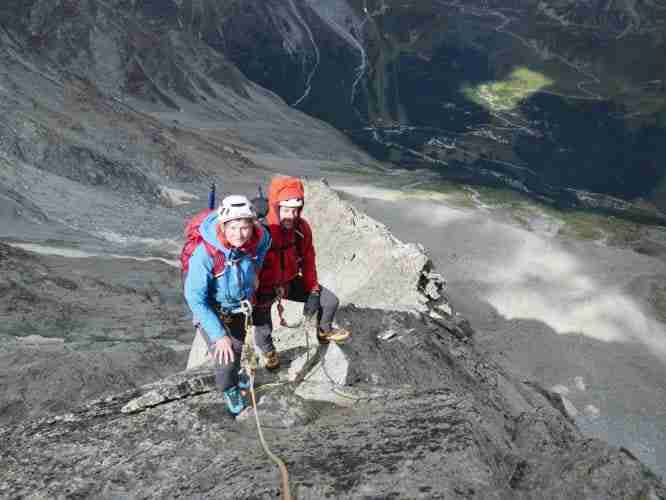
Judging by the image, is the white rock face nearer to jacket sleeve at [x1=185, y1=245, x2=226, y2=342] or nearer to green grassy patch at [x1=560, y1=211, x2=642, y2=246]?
jacket sleeve at [x1=185, y1=245, x2=226, y2=342]

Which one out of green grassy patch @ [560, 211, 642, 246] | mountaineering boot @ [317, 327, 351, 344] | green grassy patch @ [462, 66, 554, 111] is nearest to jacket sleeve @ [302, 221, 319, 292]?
mountaineering boot @ [317, 327, 351, 344]

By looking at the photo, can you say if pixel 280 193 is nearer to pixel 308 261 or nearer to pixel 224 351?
pixel 308 261

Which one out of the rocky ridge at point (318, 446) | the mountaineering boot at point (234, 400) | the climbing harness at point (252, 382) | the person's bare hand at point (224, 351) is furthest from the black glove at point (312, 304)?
the person's bare hand at point (224, 351)

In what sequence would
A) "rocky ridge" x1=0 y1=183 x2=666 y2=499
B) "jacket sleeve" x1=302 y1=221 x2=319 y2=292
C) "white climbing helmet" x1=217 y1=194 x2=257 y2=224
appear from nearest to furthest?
"rocky ridge" x1=0 y1=183 x2=666 y2=499 → "white climbing helmet" x1=217 y1=194 x2=257 y2=224 → "jacket sleeve" x1=302 y1=221 x2=319 y2=292

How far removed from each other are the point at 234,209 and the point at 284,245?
1776 millimetres

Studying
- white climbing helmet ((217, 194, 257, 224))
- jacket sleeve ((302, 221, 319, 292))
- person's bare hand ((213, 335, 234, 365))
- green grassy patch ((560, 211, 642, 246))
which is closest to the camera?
white climbing helmet ((217, 194, 257, 224))

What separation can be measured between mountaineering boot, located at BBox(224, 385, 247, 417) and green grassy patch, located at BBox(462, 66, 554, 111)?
152495mm

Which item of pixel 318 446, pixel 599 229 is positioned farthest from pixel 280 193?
pixel 599 229

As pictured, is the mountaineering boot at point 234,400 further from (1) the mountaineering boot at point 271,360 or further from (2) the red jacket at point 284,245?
(2) the red jacket at point 284,245

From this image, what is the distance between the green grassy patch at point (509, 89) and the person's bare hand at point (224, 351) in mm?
152834

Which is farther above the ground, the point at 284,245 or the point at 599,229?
the point at 284,245

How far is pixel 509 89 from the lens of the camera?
169 m

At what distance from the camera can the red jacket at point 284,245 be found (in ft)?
27.0

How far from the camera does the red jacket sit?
822cm
